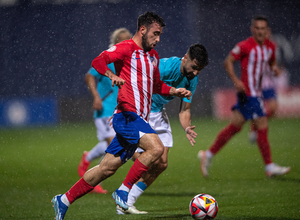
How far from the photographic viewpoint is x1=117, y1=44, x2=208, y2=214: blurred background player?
395 cm

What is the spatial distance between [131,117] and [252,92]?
3.15 metres

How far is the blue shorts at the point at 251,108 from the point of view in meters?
6.13

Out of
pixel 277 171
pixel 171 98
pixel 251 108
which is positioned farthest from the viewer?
pixel 251 108

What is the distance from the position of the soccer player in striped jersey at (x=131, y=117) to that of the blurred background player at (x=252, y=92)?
265 cm

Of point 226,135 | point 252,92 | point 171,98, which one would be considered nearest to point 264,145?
point 226,135

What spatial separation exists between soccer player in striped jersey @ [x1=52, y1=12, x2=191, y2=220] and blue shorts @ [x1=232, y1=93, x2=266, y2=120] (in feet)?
8.73

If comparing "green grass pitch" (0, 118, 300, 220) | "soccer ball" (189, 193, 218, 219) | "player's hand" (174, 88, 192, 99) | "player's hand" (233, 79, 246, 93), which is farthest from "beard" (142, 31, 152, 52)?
"player's hand" (233, 79, 246, 93)

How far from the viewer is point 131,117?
11.7ft

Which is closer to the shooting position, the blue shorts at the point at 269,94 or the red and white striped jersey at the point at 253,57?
the red and white striped jersey at the point at 253,57

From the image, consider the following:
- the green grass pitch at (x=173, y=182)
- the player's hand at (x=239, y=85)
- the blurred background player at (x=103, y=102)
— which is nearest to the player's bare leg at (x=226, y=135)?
the green grass pitch at (x=173, y=182)

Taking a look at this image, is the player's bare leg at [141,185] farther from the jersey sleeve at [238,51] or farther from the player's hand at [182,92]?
the jersey sleeve at [238,51]

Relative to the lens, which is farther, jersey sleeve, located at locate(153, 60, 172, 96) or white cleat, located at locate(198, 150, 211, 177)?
white cleat, located at locate(198, 150, 211, 177)

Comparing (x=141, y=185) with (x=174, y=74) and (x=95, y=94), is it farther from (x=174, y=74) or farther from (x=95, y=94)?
(x=95, y=94)

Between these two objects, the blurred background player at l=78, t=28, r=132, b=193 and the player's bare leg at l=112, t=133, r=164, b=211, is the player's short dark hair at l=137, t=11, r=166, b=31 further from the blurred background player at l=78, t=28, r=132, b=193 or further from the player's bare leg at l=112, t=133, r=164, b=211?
A: the blurred background player at l=78, t=28, r=132, b=193
